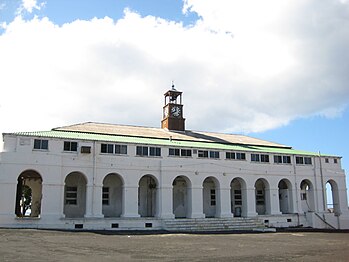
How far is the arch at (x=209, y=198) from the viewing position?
39.2m

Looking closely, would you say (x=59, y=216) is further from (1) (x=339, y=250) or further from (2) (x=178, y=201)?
(1) (x=339, y=250)

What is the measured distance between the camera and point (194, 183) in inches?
1417

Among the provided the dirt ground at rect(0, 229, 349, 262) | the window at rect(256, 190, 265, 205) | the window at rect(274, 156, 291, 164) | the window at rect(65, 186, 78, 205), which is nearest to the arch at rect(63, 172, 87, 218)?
the window at rect(65, 186, 78, 205)

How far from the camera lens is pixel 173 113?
45719 mm

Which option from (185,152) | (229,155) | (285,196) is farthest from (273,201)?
(185,152)

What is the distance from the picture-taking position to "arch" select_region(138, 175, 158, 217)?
3662 centimetres

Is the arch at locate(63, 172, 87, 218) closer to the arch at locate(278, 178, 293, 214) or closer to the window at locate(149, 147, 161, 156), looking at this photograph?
the window at locate(149, 147, 161, 156)

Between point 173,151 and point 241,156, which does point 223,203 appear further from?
point 173,151

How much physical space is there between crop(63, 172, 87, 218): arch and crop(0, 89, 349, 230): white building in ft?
0.28

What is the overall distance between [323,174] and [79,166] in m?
26.2

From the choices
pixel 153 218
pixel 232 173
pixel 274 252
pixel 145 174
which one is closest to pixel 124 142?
pixel 145 174

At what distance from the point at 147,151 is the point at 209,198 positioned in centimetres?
920

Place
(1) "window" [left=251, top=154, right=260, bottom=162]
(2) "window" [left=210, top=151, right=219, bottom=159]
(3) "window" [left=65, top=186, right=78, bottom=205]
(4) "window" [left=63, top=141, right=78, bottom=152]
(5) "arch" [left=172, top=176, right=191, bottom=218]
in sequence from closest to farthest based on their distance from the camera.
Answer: (4) "window" [left=63, top=141, right=78, bottom=152], (3) "window" [left=65, top=186, right=78, bottom=205], (2) "window" [left=210, top=151, right=219, bottom=159], (5) "arch" [left=172, top=176, right=191, bottom=218], (1) "window" [left=251, top=154, right=260, bottom=162]

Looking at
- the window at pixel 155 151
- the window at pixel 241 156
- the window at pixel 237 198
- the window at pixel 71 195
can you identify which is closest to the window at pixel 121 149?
the window at pixel 155 151
